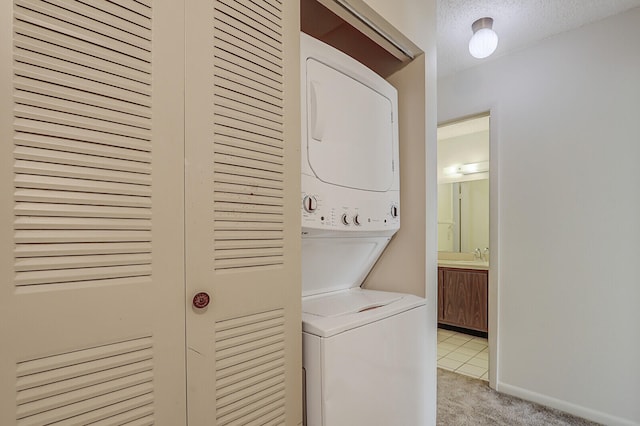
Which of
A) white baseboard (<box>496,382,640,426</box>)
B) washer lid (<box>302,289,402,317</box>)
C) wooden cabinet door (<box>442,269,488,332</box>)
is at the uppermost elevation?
washer lid (<box>302,289,402,317</box>)

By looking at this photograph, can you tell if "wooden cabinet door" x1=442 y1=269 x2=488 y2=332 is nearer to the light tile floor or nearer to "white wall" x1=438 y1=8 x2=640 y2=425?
the light tile floor

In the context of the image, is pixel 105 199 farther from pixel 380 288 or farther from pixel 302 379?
pixel 380 288

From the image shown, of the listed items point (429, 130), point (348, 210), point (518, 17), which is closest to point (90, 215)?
point (348, 210)

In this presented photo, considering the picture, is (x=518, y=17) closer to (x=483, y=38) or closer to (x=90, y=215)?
A: (x=483, y=38)

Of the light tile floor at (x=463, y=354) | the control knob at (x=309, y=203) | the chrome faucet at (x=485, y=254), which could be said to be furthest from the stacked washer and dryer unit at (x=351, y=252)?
the chrome faucet at (x=485, y=254)

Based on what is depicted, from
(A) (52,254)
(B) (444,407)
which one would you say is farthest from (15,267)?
(B) (444,407)

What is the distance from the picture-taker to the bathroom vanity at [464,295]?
3758mm

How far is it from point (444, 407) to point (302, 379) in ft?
5.61

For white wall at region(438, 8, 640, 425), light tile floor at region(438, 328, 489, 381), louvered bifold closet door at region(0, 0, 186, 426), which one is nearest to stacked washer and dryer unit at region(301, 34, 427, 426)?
louvered bifold closet door at region(0, 0, 186, 426)

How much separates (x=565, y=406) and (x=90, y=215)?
301cm

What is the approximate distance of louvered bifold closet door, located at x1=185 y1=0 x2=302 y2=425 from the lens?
36.2 inches

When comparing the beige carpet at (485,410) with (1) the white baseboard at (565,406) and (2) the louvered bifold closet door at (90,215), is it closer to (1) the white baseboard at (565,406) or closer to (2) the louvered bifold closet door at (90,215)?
(1) the white baseboard at (565,406)

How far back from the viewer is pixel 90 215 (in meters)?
0.75

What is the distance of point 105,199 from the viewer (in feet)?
2.53
